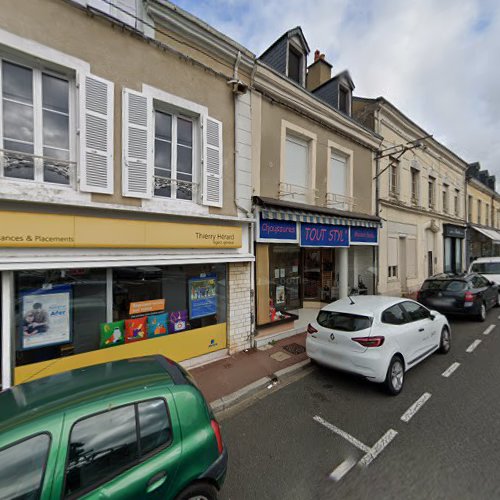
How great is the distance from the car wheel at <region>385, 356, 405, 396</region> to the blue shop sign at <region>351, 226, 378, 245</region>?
5285mm

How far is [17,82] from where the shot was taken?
3.89 metres

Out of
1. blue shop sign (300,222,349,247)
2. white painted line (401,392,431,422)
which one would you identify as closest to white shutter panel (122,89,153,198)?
blue shop sign (300,222,349,247)

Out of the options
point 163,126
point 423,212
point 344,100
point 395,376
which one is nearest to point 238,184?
point 163,126

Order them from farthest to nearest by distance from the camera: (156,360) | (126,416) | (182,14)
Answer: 1. (182,14)
2. (156,360)
3. (126,416)

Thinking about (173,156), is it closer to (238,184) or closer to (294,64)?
(238,184)

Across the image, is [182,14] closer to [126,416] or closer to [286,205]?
[286,205]

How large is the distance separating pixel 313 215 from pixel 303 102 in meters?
3.27

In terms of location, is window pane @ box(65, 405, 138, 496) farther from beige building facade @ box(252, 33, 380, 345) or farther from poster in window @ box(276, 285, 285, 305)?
poster in window @ box(276, 285, 285, 305)

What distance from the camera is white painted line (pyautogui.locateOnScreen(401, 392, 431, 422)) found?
3706 millimetres

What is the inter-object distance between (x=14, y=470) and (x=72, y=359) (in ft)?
9.95

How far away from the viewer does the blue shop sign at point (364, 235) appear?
921cm

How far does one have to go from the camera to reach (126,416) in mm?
1943

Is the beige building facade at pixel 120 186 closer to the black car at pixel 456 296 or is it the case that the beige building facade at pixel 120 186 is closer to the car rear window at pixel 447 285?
the black car at pixel 456 296

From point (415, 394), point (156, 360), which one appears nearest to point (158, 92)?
point (156, 360)
